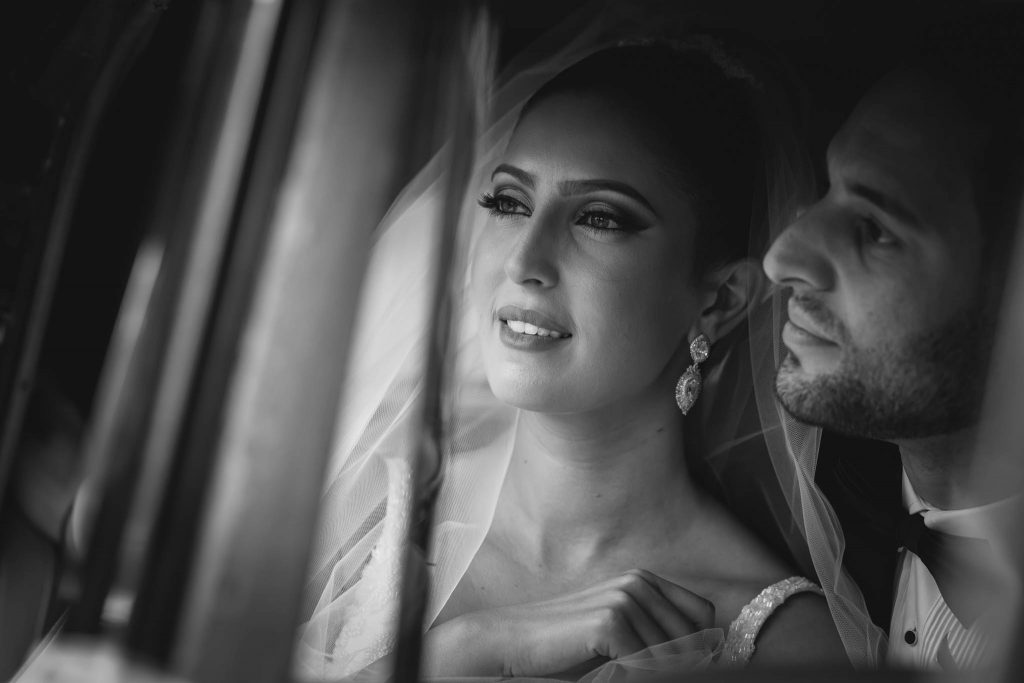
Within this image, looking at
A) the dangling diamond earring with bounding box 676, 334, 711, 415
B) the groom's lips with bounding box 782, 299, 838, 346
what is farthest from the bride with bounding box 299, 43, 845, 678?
the groom's lips with bounding box 782, 299, 838, 346

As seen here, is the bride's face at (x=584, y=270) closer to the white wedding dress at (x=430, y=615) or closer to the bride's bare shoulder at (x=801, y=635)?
the white wedding dress at (x=430, y=615)

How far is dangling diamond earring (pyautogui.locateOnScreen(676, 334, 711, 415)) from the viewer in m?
2.14

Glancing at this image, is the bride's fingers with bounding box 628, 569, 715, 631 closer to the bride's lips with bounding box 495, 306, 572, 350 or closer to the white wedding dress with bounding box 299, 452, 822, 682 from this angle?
the white wedding dress with bounding box 299, 452, 822, 682

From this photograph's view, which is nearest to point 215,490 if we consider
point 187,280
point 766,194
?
point 187,280

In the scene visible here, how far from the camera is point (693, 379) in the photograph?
2.14 metres

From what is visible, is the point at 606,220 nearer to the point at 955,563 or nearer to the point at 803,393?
the point at 803,393

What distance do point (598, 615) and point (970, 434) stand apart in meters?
0.82

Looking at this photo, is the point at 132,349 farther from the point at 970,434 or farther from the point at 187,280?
the point at 970,434

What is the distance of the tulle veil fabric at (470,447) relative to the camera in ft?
6.64

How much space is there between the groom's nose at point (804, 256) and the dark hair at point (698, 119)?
0.34 ft

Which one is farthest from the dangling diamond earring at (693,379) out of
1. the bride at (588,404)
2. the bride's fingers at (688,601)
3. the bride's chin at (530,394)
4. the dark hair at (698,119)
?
the bride's fingers at (688,601)

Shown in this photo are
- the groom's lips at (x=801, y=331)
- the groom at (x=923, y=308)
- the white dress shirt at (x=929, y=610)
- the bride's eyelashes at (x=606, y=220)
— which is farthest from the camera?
the bride's eyelashes at (x=606, y=220)

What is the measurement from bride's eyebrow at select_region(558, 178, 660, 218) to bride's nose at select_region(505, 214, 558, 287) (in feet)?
0.27

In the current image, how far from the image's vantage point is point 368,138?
682 mm
